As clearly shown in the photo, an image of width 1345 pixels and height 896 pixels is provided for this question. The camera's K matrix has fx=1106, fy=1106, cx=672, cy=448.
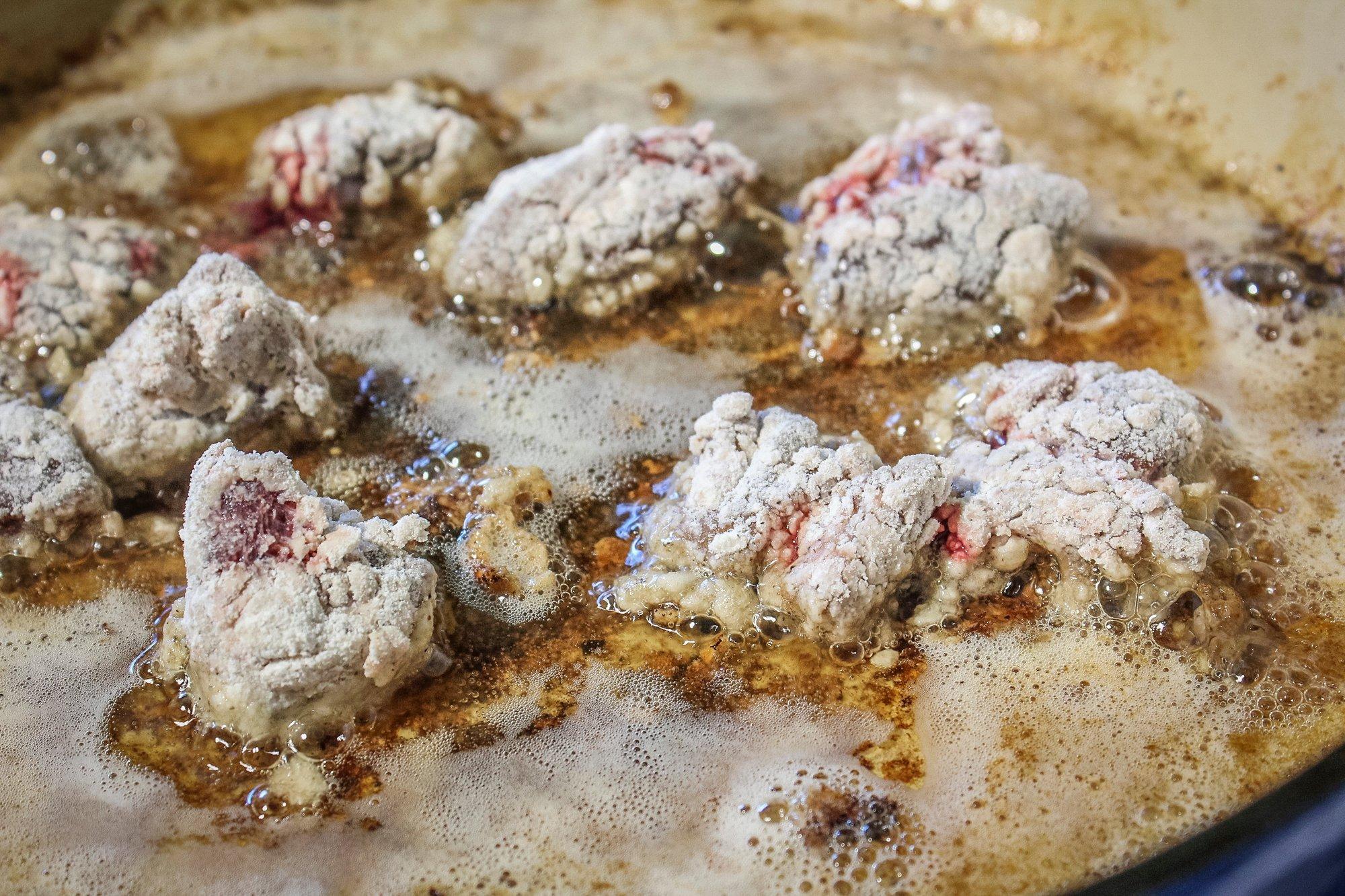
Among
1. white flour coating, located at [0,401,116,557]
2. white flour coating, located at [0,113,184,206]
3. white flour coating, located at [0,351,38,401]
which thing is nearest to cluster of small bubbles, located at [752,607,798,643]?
white flour coating, located at [0,401,116,557]

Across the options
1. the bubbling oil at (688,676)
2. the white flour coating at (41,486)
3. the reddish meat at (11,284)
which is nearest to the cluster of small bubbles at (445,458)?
the bubbling oil at (688,676)

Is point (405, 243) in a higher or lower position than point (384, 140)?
lower

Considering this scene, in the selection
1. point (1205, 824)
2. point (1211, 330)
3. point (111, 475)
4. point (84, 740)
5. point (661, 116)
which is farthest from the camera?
point (661, 116)

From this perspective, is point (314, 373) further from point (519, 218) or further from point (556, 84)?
point (556, 84)

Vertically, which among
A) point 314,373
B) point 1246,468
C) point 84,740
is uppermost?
point 314,373

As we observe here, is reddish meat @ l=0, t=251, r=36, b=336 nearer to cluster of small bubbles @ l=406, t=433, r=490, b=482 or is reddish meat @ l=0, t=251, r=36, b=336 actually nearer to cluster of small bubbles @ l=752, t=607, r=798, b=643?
cluster of small bubbles @ l=406, t=433, r=490, b=482

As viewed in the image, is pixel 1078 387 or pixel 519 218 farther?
pixel 519 218

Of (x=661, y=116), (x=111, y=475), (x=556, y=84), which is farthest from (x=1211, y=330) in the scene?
(x=111, y=475)

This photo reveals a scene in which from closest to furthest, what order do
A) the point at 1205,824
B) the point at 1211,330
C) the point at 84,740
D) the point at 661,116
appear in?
the point at 1205,824, the point at 84,740, the point at 1211,330, the point at 661,116

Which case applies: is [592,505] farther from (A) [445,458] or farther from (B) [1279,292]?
(B) [1279,292]
